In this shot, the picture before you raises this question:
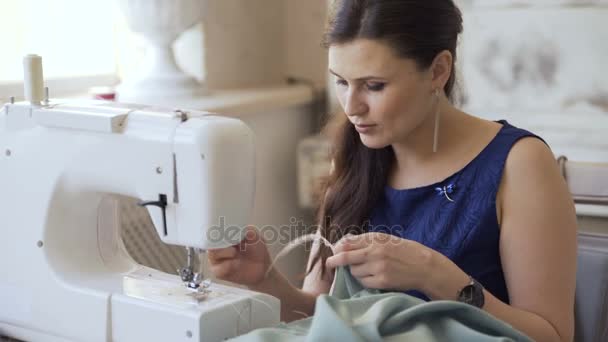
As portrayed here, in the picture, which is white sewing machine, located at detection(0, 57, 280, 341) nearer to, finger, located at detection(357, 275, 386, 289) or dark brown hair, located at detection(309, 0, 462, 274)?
finger, located at detection(357, 275, 386, 289)

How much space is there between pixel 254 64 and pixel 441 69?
1.38m

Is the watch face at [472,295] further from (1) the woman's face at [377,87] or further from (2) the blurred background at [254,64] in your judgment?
(2) the blurred background at [254,64]

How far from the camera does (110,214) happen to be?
118cm

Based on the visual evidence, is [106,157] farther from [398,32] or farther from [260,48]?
[260,48]

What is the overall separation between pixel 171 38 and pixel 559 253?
1.22 metres

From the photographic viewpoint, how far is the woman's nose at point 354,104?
3.80ft

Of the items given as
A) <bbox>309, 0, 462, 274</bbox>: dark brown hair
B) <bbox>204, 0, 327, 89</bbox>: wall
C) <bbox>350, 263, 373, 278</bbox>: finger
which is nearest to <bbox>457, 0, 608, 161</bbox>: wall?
<bbox>204, 0, 327, 89</bbox>: wall

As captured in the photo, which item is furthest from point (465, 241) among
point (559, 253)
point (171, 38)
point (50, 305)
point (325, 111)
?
point (325, 111)

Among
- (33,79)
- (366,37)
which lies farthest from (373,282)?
(33,79)

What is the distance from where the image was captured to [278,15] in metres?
2.61

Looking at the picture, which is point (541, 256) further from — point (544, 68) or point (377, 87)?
point (544, 68)

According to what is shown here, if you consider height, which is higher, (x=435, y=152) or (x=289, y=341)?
(x=435, y=152)

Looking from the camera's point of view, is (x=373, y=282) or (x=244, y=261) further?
(x=244, y=261)

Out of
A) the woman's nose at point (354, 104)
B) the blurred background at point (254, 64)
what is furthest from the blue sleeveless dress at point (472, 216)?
the blurred background at point (254, 64)
